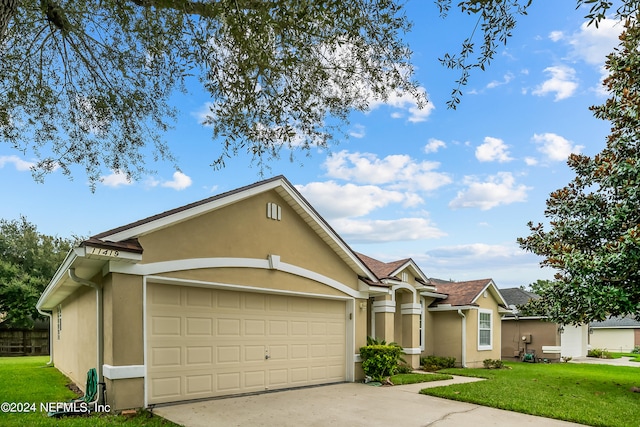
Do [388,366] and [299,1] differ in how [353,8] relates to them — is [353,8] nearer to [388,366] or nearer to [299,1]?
[299,1]

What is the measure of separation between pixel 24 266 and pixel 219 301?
94.0ft

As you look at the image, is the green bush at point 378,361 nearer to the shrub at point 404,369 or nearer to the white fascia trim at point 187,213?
the shrub at point 404,369

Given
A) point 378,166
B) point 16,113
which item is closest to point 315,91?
point 16,113

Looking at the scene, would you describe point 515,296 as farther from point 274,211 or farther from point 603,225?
point 274,211

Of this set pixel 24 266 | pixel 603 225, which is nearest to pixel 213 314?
pixel 603 225

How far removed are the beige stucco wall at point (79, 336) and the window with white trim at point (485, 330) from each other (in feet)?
49.5

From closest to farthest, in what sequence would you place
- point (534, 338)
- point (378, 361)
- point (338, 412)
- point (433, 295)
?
point (338, 412), point (378, 361), point (433, 295), point (534, 338)

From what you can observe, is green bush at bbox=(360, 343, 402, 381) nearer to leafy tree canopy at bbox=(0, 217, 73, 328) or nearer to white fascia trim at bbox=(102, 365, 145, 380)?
white fascia trim at bbox=(102, 365, 145, 380)

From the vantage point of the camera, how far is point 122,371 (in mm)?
7379

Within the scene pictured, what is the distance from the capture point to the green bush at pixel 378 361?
1166cm

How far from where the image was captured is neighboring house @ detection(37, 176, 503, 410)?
772cm

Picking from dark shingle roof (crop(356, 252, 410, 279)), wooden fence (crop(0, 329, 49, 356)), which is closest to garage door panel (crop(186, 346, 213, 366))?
dark shingle roof (crop(356, 252, 410, 279))

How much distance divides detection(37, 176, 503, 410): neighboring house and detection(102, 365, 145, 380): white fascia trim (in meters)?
0.02

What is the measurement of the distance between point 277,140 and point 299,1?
82.7 inches
